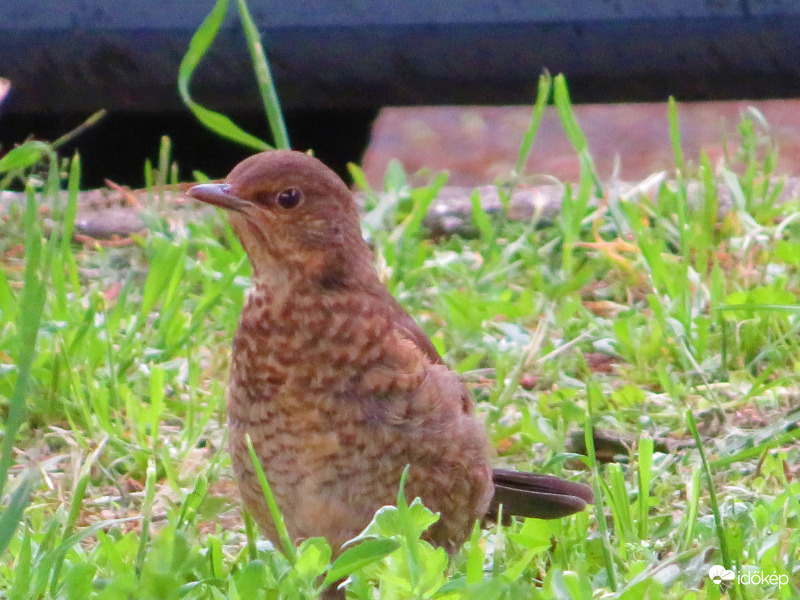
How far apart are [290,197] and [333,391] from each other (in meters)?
0.51

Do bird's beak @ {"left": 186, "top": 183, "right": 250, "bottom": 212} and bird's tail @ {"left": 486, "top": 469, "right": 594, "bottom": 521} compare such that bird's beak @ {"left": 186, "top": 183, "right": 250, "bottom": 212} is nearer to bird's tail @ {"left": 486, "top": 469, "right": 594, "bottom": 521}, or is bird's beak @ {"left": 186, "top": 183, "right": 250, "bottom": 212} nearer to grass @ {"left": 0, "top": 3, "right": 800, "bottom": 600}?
grass @ {"left": 0, "top": 3, "right": 800, "bottom": 600}

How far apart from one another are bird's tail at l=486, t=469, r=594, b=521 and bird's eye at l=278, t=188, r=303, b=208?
83 cm

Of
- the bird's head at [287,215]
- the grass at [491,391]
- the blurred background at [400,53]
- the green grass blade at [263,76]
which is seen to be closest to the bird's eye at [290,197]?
the bird's head at [287,215]

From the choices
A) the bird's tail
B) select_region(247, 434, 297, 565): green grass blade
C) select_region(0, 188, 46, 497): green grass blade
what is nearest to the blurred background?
the bird's tail

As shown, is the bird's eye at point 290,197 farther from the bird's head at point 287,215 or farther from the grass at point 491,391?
the grass at point 491,391

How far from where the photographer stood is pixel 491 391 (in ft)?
13.1

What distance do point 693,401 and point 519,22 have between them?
1913mm

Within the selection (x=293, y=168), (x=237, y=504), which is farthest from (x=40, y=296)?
(x=237, y=504)

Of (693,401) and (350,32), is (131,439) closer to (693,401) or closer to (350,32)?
(693,401)

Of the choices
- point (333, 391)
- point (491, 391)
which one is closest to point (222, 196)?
point (333, 391)

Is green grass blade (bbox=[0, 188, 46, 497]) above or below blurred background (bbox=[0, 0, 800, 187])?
below

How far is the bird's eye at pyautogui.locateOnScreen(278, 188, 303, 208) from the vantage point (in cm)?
312

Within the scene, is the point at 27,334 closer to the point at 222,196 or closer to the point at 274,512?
the point at 274,512

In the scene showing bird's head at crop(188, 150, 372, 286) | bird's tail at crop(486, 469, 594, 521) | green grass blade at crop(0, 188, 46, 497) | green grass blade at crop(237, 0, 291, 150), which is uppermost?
green grass blade at crop(237, 0, 291, 150)
